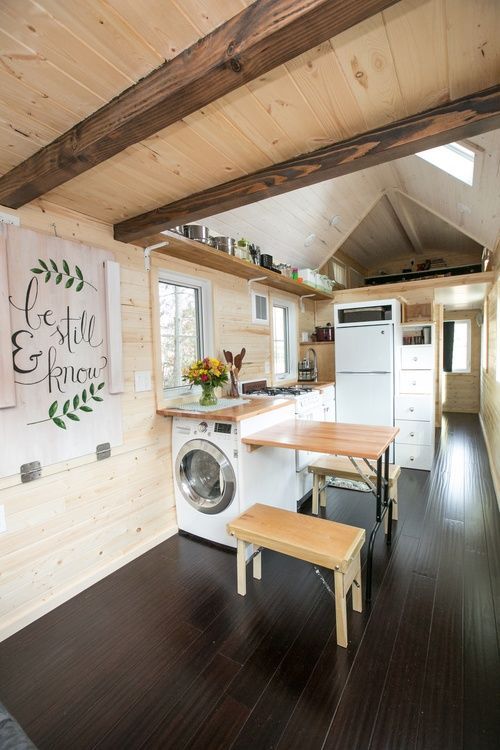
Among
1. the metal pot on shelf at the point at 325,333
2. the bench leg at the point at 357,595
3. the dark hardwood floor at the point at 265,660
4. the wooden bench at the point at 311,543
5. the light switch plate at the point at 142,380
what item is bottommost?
the dark hardwood floor at the point at 265,660

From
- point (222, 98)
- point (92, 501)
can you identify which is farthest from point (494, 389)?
point (92, 501)

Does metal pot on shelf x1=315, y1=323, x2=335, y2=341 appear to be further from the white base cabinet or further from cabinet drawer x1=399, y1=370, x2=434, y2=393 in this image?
cabinet drawer x1=399, y1=370, x2=434, y2=393

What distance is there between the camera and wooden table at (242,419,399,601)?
2002 millimetres

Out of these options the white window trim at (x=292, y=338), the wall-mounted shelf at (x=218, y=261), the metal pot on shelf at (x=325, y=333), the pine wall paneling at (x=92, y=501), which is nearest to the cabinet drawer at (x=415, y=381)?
the metal pot on shelf at (x=325, y=333)

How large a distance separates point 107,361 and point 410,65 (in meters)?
2.03

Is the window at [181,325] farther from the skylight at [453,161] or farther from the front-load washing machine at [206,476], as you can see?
the skylight at [453,161]

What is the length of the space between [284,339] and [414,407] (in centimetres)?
178

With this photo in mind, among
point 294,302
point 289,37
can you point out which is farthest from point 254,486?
point 294,302

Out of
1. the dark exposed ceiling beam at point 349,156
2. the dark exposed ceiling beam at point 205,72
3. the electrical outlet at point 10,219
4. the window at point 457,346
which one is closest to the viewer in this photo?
the dark exposed ceiling beam at point 205,72

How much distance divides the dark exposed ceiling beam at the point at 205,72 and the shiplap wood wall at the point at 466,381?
8.20 meters

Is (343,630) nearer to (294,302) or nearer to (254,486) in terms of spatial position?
(254,486)

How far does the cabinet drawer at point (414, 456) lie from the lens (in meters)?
4.02

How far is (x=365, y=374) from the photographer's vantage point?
421 centimetres

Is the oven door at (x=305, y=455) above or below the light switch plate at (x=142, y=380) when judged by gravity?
below
